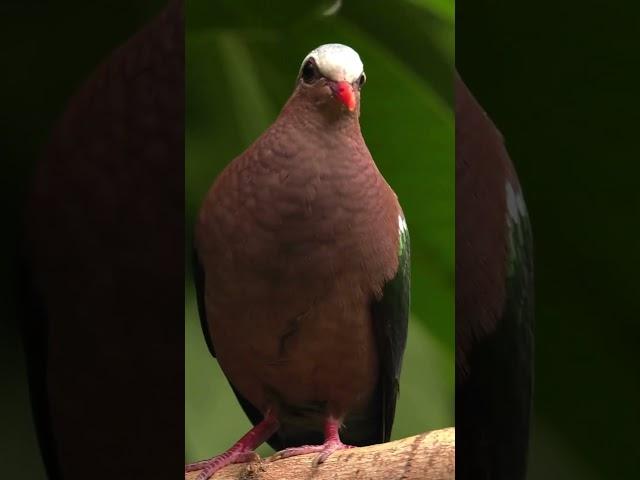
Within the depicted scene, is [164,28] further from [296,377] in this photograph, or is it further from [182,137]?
[296,377]

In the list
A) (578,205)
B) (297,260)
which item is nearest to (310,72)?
(297,260)

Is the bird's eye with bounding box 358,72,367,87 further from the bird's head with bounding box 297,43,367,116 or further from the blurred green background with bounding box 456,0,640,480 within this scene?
the blurred green background with bounding box 456,0,640,480

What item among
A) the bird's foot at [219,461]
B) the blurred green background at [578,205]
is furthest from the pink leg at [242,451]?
the blurred green background at [578,205]

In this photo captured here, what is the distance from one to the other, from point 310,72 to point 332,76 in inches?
1.9

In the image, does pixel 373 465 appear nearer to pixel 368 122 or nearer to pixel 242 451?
pixel 242 451

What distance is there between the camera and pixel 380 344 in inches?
69.6

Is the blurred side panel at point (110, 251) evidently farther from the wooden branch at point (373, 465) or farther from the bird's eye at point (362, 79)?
the bird's eye at point (362, 79)

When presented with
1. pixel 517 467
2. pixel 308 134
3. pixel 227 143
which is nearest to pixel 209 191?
pixel 227 143

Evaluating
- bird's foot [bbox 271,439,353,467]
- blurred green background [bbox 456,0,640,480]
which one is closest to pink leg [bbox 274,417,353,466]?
bird's foot [bbox 271,439,353,467]

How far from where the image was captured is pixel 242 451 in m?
1.77

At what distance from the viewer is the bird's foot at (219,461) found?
1.75 metres

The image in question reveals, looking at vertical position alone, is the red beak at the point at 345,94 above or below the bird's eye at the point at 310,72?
below

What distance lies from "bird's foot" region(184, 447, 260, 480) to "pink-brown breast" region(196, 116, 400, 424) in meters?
0.13

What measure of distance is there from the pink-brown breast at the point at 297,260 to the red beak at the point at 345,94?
8 centimetres
